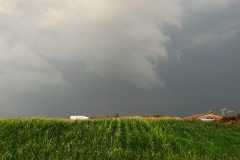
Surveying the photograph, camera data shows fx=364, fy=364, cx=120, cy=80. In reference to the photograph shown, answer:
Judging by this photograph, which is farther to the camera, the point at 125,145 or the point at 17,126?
the point at 17,126

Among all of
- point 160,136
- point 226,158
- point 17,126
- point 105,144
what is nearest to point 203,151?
point 226,158

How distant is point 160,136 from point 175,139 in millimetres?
1628

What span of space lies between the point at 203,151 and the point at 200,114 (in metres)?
54.3

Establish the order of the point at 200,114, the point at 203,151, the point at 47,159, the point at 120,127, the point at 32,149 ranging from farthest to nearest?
1. the point at 200,114
2. the point at 120,127
3. the point at 203,151
4. the point at 32,149
5. the point at 47,159

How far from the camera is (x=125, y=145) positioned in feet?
98.8

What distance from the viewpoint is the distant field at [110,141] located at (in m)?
26.1

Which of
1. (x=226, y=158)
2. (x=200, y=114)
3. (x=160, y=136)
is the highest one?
(x=200, y=114)

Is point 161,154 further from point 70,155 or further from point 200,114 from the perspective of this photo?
point 200,114

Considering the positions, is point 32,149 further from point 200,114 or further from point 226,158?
point 200,114

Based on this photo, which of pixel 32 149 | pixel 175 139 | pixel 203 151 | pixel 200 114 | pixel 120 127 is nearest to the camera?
pixel 32 149

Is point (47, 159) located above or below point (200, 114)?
below

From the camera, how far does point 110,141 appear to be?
31172 millimetres

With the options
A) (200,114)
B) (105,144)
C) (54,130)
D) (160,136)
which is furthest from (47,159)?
(200,114)

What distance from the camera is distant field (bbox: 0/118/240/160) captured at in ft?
85.6
